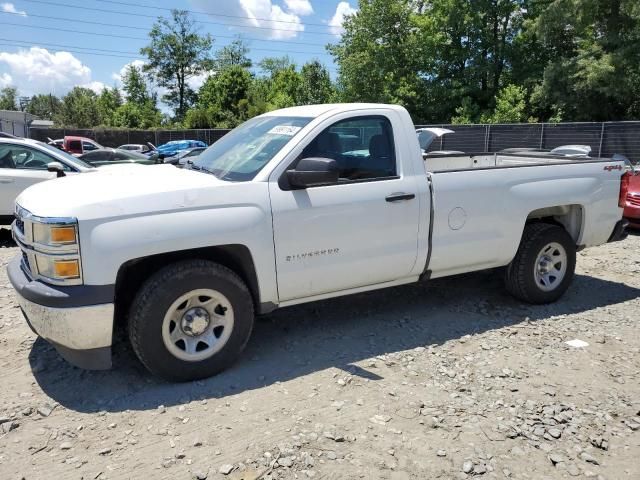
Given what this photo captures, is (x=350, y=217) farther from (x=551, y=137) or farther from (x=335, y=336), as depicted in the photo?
(x=551, y=137)

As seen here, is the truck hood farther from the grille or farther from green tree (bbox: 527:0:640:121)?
green tree (bbox: 527:0:640:121)

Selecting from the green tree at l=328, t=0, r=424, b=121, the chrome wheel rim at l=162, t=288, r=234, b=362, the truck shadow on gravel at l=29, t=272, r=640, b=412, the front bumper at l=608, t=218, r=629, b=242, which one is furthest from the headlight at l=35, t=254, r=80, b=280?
the green tree at l=328, t=0, r=424, b=121

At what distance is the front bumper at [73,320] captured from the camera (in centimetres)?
335

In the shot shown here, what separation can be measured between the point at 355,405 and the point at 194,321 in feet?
4.02

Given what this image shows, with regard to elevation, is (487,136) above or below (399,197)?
above

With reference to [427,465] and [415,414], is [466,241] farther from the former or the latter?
[427,465]

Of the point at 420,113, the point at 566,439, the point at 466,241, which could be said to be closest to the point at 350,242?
the point at 466,241

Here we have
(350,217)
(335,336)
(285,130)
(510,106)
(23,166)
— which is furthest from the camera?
(510,106)

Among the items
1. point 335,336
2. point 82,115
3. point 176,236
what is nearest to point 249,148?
point 176,236

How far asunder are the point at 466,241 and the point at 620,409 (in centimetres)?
175

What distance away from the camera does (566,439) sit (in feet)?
10.6

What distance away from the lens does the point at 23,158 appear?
9.03m

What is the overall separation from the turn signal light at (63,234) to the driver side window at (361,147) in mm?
1840

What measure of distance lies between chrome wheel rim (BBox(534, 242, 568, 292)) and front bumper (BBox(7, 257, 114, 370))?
3.96 meters
